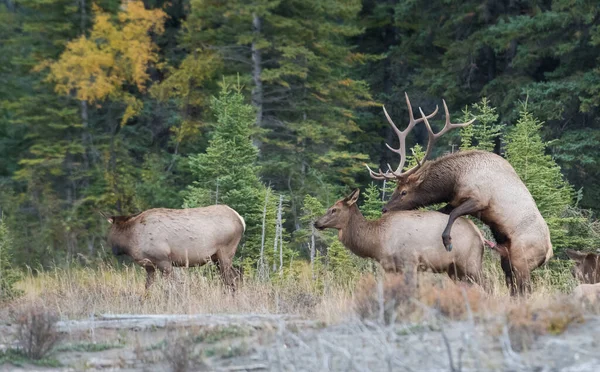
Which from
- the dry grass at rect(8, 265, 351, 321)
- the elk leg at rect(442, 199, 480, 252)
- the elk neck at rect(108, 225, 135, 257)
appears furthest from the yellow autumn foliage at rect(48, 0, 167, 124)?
the elk leg at rect(442, 199, 480, 252)

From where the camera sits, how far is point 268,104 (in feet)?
84.9

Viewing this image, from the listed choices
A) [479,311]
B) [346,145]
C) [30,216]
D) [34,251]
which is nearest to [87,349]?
[479,311]

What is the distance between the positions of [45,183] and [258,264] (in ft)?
54.8

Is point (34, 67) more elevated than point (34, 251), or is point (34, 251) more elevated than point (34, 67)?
point (34, 67)

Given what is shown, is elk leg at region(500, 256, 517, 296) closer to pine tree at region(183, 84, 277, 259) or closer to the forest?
the forest

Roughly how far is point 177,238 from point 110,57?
16.5 m

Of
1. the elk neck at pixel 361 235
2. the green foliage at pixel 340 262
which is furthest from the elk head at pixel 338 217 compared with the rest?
the green foliage at pixel 340 262

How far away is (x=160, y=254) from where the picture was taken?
13125mm

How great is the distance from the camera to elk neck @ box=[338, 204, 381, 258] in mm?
11633

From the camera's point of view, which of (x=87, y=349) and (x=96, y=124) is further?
(x=96, y=124)

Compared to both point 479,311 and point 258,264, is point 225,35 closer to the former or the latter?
point 258,264

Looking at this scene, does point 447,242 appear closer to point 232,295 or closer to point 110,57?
point 232,295

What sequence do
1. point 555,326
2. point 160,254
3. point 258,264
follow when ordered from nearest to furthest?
point 555,326
point 160,254
point 258,264

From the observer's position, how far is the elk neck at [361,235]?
11633 mm
